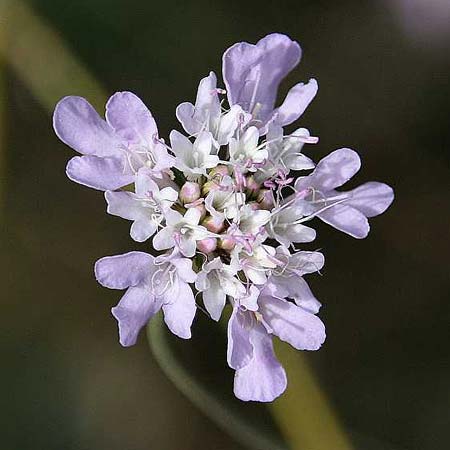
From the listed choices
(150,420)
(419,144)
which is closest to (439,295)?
(419,144)

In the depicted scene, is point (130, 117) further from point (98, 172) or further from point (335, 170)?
point (335, 170)

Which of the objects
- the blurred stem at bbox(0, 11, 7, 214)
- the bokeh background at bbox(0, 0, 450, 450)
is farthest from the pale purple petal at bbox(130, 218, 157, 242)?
the blurred stem at bbox(0, 11, 7, 214)

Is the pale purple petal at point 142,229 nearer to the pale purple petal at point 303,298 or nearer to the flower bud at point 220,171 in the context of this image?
the flower bud at point 220,171

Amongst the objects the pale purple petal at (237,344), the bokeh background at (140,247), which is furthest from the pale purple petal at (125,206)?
the bokeh background at (140,247)

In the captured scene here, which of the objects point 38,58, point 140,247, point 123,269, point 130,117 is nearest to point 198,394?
point 140,247

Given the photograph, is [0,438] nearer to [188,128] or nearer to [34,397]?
[34,397]

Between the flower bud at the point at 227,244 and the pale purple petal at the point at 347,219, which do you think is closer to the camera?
the flower bud at the point at 227,244

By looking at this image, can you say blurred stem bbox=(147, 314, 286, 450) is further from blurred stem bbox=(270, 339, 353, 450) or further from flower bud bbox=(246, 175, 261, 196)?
flower bud bbox=(246, 175, 261, 196)

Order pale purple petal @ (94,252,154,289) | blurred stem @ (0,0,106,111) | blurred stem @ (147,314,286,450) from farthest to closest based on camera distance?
1. blurred stem @ (0,0,106,111)
2. blurred stem @ (147,314,286,450)
3. pale purple petal @ (94,252,154,289)
